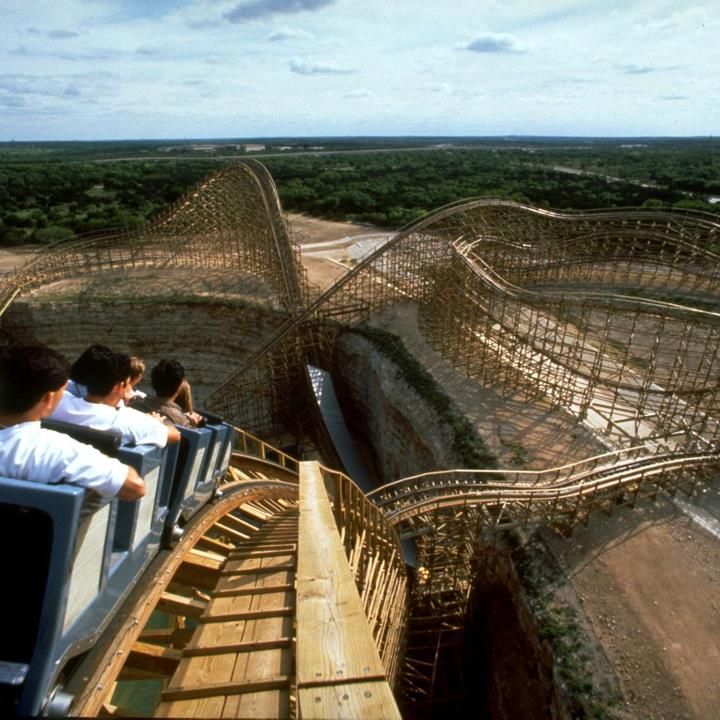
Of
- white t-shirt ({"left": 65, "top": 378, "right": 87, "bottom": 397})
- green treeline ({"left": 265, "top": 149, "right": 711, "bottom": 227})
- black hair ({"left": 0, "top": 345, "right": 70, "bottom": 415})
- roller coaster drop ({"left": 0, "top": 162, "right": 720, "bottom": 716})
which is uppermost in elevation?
black hair ({"left": 0, "top": 345, "right": 70, "bottom": 415})

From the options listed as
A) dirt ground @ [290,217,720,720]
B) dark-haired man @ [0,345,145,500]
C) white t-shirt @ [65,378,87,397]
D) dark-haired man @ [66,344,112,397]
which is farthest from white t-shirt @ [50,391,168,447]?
dirt ground @ [290,217,720,720]

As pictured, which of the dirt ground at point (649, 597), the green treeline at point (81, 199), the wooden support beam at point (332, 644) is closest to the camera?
the wooden support beam at point (332, 644)

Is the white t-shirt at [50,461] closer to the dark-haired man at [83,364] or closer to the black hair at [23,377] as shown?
the black hair at [23,377]

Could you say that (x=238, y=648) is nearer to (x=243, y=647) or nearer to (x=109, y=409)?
(x=243, y=647)

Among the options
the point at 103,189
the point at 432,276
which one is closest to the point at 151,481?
the point at 432,276

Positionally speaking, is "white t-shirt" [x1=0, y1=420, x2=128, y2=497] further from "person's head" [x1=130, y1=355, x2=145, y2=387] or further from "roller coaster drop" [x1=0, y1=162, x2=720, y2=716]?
"person's head" [x1=130, y1=355, x2=145, y2=387]

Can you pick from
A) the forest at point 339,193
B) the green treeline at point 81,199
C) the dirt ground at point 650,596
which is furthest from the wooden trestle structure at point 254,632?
the forest at point 339,193
